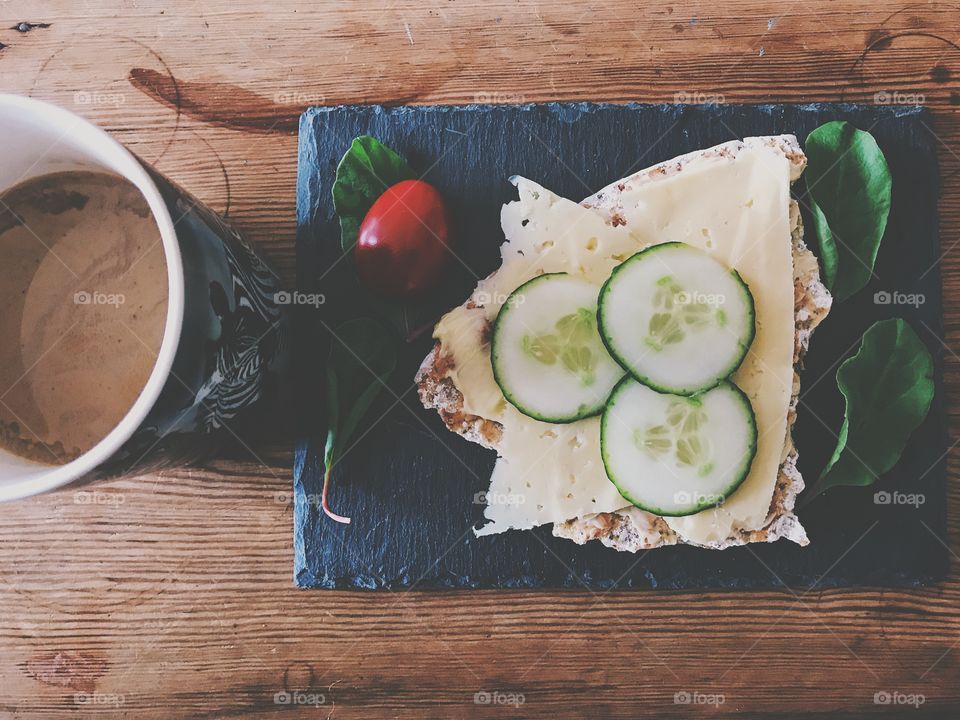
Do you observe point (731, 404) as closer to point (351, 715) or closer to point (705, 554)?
point (705, 554)

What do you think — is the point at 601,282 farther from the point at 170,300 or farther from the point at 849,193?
the point at 170,300

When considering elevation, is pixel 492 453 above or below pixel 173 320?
below

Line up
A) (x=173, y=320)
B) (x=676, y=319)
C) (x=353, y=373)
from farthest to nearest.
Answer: (x=353, y=373) → (x=676, y=319) → (x=173, y=320)

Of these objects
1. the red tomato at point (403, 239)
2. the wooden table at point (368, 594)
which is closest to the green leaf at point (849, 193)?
the wooden table at point (368, 594)

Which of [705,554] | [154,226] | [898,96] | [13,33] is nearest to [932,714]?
[705,554]

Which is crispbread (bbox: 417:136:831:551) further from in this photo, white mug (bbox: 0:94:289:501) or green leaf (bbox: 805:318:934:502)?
white mug (bbox: 0:94:289:501)

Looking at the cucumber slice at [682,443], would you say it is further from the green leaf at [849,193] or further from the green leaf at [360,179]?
the green leaf at [360,179]

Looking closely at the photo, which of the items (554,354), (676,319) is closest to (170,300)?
(554,354)
